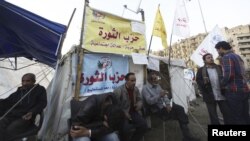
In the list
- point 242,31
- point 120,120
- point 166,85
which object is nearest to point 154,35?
point 166,85

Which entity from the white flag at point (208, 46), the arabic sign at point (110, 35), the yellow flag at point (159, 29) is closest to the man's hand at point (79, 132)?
the arabic sign at point (110, 35)

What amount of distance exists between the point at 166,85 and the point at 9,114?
5730 mm

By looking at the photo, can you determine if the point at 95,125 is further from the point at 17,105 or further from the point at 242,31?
the point at 242,31

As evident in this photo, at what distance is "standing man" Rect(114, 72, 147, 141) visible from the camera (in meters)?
4.84

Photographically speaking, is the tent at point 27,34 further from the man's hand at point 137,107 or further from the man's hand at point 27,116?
the man's hand at point 137,107

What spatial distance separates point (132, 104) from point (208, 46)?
377 cm

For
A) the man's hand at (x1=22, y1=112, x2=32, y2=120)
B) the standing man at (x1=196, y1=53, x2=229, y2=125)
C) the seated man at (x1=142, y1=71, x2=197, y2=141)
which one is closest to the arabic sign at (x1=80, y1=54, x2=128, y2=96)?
the seated man at (x1=142, y1=71, x2=197, y2=141)

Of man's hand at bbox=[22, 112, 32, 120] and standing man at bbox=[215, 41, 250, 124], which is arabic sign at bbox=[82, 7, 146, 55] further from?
standing man at bbox=[215, 41, 250, 124]

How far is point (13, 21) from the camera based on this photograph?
16.4 feet

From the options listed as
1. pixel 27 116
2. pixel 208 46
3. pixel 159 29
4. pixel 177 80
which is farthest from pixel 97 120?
pixel 177 80

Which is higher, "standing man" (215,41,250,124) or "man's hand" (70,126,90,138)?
"standing man" (215,41,250,124)

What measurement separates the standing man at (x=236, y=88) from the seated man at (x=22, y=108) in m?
3.64

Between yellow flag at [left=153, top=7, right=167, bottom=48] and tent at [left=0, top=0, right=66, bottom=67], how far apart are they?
110 inches

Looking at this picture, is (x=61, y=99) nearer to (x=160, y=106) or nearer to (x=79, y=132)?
(x=79, y=132)
